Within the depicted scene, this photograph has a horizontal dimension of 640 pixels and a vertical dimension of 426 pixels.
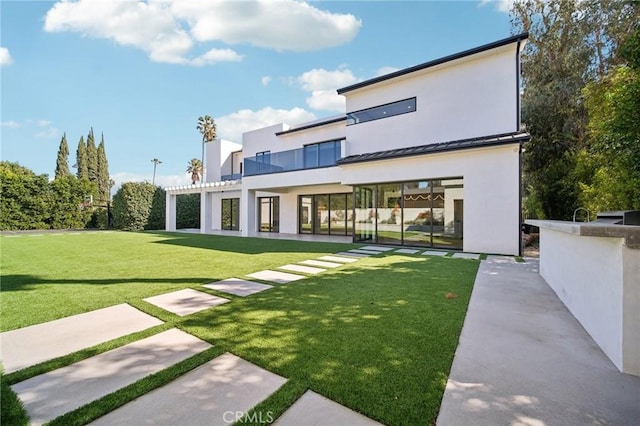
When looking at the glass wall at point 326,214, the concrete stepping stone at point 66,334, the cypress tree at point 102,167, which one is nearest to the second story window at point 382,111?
the glass wall at point 326,214

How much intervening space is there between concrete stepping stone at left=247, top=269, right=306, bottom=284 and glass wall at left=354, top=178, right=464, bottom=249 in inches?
274

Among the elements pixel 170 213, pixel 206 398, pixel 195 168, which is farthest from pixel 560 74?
pixel 195 168

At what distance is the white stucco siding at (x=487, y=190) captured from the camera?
9672 millimetres

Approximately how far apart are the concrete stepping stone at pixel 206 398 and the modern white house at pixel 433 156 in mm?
10057

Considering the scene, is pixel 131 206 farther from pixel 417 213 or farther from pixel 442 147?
pixel 442 147

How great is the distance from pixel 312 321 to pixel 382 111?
1187 cm

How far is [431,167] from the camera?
1102cm

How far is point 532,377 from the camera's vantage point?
248 cm

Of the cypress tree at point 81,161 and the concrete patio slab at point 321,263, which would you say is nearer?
the concrete patio slab at point 321,263

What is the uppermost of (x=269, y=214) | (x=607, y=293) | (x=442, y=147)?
(x=442, y=147)

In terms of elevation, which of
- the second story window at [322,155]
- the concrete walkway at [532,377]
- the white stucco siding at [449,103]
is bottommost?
the concrete walkway at [532,377]

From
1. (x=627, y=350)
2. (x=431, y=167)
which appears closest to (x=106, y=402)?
(x=627, y=350)

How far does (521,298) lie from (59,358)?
6274 millimetres

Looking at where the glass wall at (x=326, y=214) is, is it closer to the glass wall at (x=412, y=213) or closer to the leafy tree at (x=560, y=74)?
the glass wall at (x=412, y=213)
